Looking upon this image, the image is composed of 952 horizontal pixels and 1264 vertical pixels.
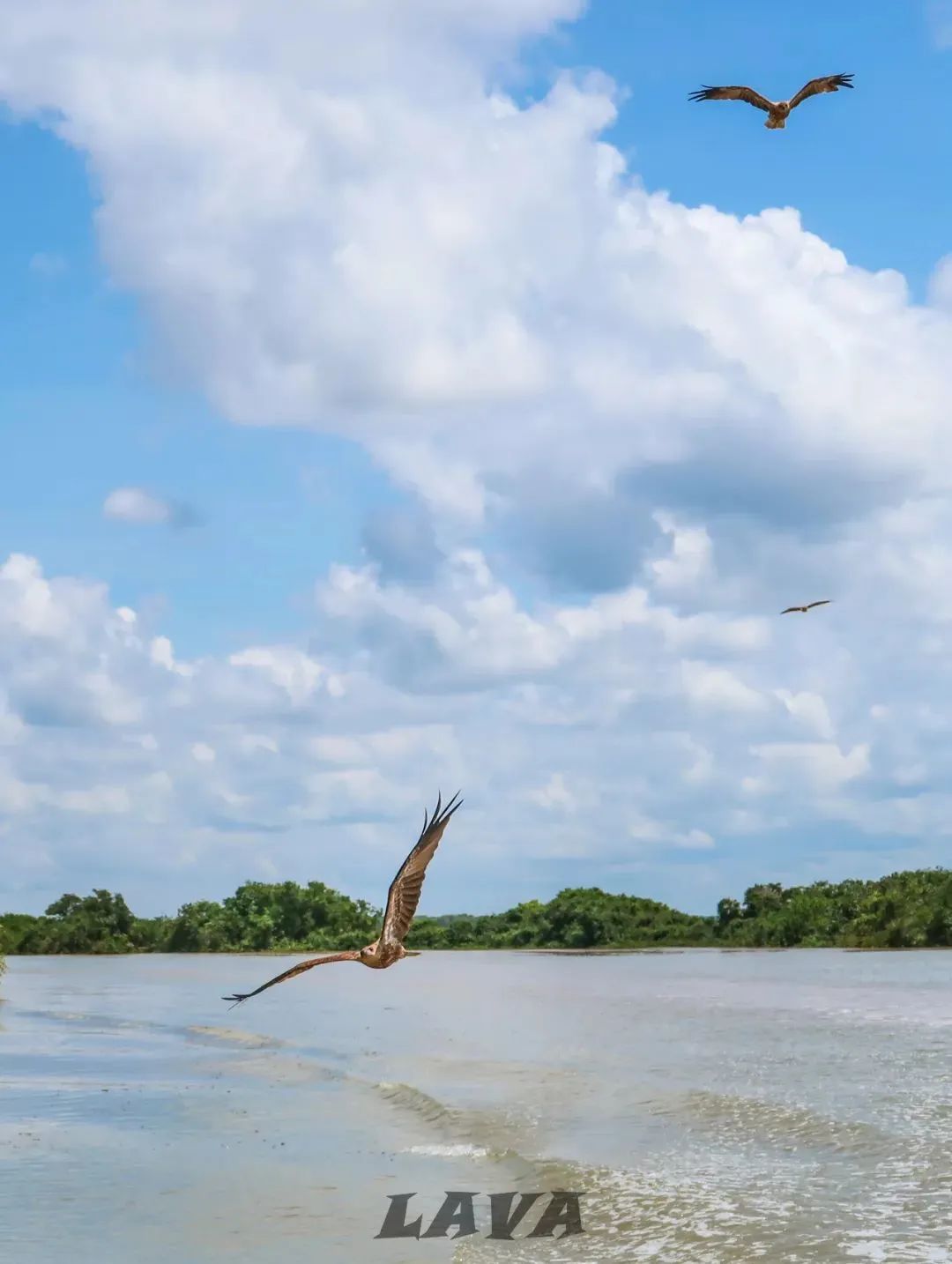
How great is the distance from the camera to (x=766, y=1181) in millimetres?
21938

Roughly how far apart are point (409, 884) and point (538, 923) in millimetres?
117915

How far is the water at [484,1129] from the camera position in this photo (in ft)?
61.5

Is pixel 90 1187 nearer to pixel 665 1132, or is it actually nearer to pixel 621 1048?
pixel 665 1132

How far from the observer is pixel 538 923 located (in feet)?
417

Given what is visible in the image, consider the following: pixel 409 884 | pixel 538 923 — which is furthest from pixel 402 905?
pixel 538 923

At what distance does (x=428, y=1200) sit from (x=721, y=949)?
3874 inches

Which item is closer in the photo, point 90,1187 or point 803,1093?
point 90,1187

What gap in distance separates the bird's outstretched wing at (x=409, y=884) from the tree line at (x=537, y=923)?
91.2 metres

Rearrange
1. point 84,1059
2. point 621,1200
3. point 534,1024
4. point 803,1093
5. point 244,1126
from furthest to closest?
point 534,1024 → point 84,1059 → point 803,1093 → point 244,1126 → point 621,1200

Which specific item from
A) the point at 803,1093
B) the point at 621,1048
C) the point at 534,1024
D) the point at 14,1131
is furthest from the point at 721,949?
the point at 14,1131

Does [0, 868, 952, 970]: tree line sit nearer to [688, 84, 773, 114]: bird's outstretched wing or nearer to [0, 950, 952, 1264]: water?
[0, 950, 952, 1264]: water

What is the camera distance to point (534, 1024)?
49125 mm

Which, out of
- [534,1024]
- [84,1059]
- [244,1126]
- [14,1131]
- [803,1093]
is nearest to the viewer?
[14,1131]

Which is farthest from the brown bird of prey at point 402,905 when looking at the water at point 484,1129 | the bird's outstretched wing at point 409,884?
the water at point 484,1129
